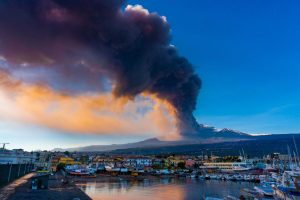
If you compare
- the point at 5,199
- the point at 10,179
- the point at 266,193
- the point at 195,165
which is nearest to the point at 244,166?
the point at 195,165

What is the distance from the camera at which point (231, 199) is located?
104 ft

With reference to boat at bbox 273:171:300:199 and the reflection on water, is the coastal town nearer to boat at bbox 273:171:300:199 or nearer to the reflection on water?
boat at bbox 273:171:300:199

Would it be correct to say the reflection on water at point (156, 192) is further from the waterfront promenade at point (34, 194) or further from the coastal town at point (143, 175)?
the waterfront promenade at point (34, 194)

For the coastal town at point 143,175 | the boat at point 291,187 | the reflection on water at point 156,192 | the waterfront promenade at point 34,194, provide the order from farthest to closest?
1. the reflection on water at point 156,192
2. the coastal town at point 143,175
3. the boat at point 291,187
4. the waterfront promenade at point 34,194

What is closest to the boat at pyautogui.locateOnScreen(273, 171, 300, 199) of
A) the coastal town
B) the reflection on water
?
the coastal town

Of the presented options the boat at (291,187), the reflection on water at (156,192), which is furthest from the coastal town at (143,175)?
the reflection on water at (156,192)

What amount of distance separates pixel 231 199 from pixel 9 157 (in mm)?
67925

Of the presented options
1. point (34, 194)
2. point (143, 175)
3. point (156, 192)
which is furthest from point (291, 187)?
point (143, 175)

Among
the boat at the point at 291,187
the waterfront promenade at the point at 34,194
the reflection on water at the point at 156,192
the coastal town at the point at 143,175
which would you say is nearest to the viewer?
the waterfront promenade at the point at 34,194

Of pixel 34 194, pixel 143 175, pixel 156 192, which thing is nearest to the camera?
pixel 34 194

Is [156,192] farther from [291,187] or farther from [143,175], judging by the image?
[143,175]

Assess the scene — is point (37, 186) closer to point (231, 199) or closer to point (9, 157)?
point (231, 199)

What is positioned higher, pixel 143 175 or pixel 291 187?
pixel 291 187

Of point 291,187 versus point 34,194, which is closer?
point 34,194
